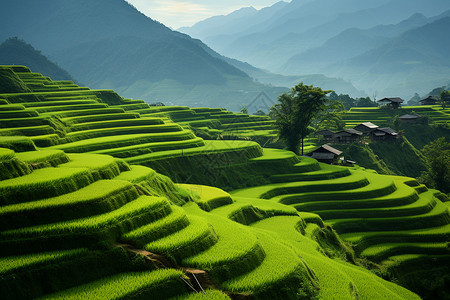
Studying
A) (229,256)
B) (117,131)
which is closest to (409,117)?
(117,131)

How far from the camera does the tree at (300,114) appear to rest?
44.1m

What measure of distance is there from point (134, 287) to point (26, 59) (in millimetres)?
164001

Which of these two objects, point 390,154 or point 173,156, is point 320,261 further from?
point 390,154

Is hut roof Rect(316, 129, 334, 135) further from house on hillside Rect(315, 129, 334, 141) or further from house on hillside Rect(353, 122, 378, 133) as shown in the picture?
house on hillside Rect(353, 122, 378, 133)

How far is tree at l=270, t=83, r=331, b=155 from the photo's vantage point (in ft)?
145

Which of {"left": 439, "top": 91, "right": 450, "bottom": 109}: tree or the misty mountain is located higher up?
the misty mountain

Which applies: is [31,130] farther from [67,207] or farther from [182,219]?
[182,219]

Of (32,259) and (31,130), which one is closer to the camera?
(32,259)

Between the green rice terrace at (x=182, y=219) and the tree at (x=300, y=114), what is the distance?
5.90 metres

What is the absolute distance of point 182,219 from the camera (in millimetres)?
13562

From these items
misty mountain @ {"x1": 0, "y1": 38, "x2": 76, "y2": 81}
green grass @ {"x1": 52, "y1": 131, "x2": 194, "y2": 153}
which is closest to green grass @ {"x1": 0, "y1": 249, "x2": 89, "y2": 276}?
green grass @ {"x1": 52, "y1": 131, "x2": 194, "y2": 153}

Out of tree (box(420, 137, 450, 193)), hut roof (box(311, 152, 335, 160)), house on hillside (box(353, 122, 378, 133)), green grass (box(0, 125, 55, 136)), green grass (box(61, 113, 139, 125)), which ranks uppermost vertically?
green grass (box(61, 113, 139, 125))

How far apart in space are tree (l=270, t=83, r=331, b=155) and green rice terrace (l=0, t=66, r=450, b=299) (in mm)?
5898

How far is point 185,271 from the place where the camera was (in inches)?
437
